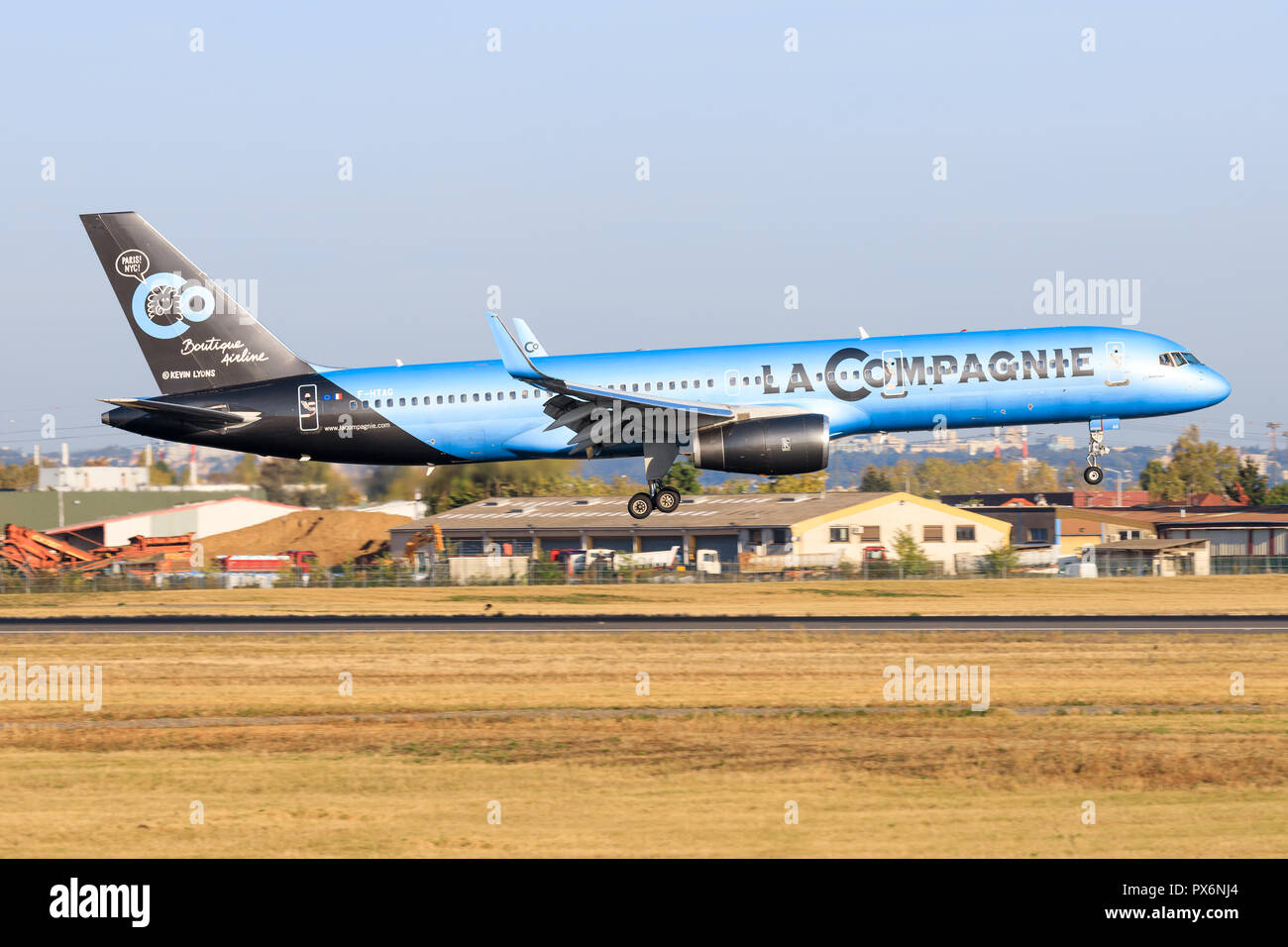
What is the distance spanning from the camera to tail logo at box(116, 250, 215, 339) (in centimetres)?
4069

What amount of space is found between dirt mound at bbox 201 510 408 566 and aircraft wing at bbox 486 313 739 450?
5151 cm

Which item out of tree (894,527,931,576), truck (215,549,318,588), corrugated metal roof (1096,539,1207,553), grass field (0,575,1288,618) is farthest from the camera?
corrugated metal roof (1096,539,1207,553)

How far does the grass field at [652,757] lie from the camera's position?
56.4 feet

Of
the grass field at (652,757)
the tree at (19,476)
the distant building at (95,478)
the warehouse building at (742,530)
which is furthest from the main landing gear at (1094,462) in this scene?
the tree at (19,476)

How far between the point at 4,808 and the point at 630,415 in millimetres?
21814

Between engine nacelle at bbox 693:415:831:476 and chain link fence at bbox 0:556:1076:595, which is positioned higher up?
engine nacelle at bbox 693:415:831:476

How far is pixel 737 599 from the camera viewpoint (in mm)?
57719

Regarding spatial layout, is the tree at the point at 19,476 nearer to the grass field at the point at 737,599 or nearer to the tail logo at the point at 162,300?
the grass field at the point at 737,599

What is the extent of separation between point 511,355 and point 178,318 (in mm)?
11472

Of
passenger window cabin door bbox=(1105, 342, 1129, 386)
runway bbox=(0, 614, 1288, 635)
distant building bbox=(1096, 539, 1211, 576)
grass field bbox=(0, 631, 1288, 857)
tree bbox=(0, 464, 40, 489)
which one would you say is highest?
tree bbox=(0, 464, 40, 489)

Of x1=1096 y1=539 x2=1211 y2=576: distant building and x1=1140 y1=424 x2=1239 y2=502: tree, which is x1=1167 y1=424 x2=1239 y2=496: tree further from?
x1=1096 y1=539 x2=1211 y2=576: distant building

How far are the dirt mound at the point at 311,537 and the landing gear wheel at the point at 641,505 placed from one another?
1976 inches

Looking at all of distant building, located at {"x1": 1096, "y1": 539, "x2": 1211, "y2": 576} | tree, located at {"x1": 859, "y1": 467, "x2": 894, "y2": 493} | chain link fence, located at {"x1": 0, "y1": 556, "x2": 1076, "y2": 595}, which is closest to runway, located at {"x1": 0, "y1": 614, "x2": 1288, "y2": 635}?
chain link fence, located at {"x1": 0, "y1": 556, "x2": 1076, "y2": 595}
